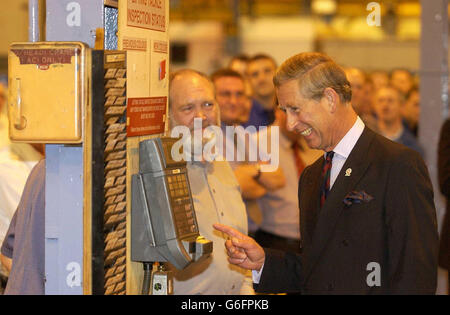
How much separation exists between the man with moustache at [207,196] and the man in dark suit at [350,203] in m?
0.46

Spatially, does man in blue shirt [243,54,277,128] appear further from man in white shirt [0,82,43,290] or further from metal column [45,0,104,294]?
metal column [45,0,104,294]

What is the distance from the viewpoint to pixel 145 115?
2.46 meters

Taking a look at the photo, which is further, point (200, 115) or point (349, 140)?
point (200, 115)

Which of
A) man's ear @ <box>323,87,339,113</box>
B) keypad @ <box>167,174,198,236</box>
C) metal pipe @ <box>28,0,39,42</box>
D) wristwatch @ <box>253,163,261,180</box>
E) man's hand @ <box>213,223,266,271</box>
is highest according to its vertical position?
metal pipe @ <box>28,0,39,42</box>

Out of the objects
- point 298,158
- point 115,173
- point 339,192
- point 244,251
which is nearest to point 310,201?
point 339,192

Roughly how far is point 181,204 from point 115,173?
0.86 ft

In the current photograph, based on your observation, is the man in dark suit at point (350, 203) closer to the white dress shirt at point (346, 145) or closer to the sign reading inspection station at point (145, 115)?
the white dress shirt at point (346, 145)

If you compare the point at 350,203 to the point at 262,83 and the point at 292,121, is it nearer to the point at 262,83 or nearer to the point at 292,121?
the point at 292,121

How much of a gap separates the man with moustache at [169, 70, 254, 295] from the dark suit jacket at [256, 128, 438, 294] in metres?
0.65

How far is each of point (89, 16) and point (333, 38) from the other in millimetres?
12604

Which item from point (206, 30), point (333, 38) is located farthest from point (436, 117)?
point (206, 30)

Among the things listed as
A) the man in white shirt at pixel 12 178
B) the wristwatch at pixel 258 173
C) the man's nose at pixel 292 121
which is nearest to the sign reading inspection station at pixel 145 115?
the man's nose at pixel 292 121

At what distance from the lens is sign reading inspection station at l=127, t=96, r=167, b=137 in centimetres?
234

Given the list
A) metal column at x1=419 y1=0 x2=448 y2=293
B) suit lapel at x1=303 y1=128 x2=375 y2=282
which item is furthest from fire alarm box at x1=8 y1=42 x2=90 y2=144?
metal column at x1=419 y1=0 x2=448 y2=293
